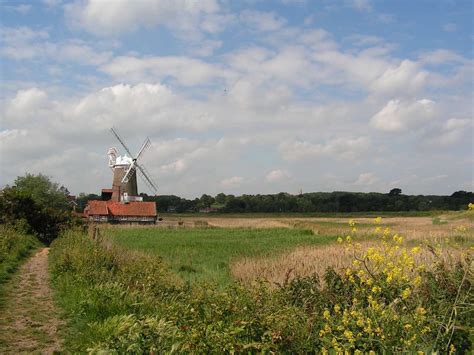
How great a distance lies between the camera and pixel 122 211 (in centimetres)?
6712

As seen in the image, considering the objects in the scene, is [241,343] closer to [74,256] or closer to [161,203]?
[74,256]

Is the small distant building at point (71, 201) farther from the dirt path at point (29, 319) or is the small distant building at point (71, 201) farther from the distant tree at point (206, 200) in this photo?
the dirt path at point (29, 319)

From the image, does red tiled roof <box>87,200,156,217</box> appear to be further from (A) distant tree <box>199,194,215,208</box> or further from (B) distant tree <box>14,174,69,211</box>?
(A) distant tree <box>199,194,215,208</box>

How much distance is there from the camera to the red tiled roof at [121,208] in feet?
215

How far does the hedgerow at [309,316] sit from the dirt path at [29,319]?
1.04 feet

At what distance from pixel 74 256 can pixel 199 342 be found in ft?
29.8

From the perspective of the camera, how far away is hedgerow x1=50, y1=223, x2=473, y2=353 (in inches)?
190

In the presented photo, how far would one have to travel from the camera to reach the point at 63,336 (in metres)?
7.43

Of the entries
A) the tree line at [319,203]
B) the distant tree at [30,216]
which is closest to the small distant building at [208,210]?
the tree line at [319,203]

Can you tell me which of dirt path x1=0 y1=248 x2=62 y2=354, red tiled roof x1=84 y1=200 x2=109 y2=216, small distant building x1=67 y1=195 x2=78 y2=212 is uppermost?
small distant building x1=67 y1=195 x2=78 y2=212

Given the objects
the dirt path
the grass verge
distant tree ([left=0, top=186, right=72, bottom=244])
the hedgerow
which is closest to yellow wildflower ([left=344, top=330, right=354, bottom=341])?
the hedgerow

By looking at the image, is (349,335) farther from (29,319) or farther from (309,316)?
(29,319)

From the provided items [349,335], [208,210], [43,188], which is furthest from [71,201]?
[349,335]

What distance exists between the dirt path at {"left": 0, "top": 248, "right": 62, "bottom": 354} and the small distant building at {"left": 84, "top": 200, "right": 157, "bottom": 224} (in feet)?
177
